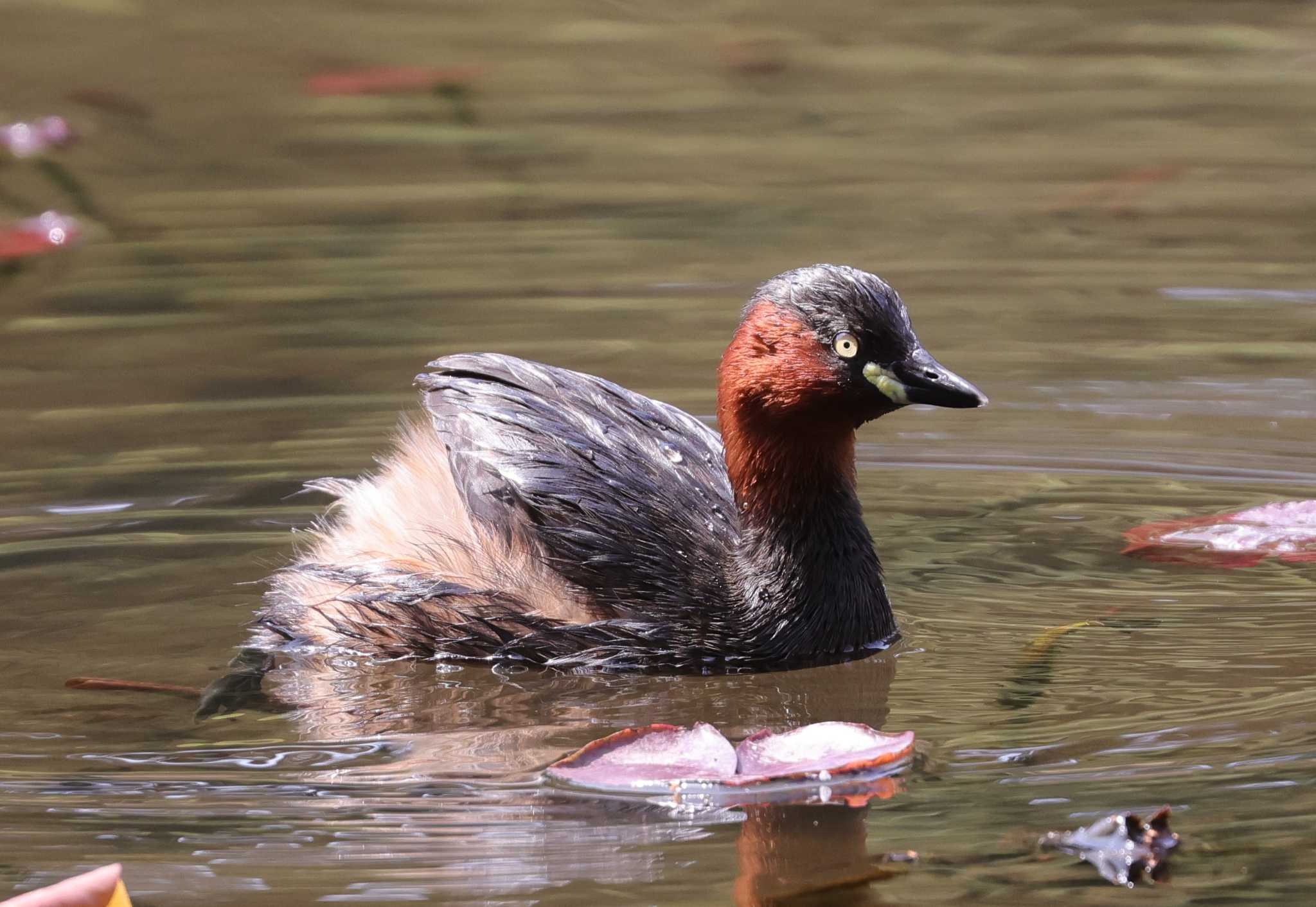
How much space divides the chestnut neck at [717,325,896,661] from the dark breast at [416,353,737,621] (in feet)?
0.36

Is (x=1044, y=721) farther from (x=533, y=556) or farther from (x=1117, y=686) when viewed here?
(x=533, y=556)

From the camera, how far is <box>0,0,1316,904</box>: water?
12.5ft

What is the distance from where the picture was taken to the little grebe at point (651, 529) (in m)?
4.88

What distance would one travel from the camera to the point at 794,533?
503cm

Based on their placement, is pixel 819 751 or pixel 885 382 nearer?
pixel 819 751

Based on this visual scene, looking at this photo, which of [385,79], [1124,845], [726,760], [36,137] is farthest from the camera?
[385,79]

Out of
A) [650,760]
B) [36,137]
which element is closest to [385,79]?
[36,137]

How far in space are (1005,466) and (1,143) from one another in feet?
20.7

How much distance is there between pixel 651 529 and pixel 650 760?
42.3 inches

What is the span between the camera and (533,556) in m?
4.96

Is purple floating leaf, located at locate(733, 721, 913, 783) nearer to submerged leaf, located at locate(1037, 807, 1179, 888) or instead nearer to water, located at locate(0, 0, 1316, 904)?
water, located at locate(0, 0, 1316, 904)

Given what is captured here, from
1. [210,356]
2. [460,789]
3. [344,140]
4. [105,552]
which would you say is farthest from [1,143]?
[460,789]

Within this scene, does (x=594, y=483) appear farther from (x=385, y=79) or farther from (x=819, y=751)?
(x=385, y=79)

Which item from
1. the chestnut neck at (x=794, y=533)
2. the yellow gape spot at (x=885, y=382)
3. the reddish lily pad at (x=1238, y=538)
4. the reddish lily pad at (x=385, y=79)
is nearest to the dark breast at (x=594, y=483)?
the chestnut neck at (x=794, y=533)
